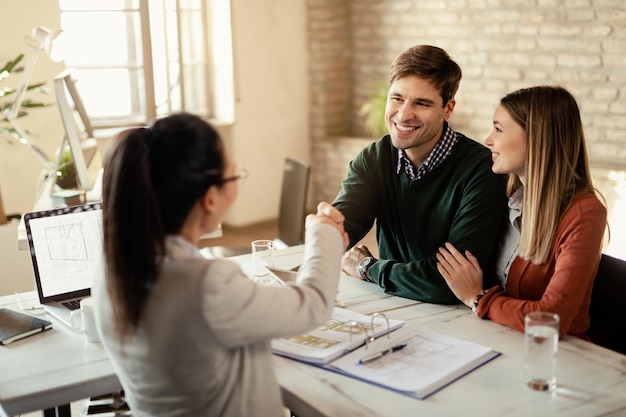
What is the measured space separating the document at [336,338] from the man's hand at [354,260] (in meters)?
0.34

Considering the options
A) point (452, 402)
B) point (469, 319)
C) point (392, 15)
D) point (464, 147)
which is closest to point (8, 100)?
point (392, 15)

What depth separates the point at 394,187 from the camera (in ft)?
7.89

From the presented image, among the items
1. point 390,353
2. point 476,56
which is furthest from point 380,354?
point 476,56

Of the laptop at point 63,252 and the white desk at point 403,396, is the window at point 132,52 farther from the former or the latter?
the white desk at point 403,396

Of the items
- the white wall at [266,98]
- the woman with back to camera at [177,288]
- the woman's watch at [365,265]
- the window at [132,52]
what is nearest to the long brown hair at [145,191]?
the woman with back to camera at [177,288]

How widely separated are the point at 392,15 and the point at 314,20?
0.58 meters

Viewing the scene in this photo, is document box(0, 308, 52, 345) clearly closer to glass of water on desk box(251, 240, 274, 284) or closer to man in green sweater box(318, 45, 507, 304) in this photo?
glass of water on desk box(251, 240, 274, 284)

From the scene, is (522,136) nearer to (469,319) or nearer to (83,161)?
(469,319)

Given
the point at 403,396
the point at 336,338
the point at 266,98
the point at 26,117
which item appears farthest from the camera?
the point at 266,98

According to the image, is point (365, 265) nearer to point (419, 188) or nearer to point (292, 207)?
point (419, 188)

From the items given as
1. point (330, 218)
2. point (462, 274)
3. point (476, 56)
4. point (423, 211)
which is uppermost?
point (476, 56)

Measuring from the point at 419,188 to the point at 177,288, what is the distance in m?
1.22

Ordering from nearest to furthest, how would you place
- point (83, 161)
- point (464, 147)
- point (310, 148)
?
Answer: point (464, 147)
point (83, 161)
point (310, 148)

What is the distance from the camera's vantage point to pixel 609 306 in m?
1.99
